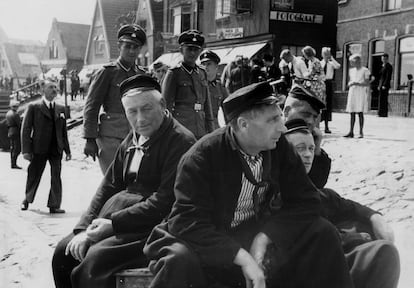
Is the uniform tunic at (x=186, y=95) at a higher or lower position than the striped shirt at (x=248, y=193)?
higher

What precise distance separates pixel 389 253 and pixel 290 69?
9.60 meters

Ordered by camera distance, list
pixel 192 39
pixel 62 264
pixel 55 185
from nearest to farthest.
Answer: pixel 62 264, pixel 192 39, pixel 55 185

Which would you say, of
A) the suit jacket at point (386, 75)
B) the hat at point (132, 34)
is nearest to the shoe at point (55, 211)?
the hat at point (132, 34)

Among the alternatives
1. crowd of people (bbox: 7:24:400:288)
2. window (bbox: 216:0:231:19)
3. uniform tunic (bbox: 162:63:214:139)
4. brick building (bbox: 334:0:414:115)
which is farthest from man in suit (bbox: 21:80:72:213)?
window (bbox: 216:0:231:19)

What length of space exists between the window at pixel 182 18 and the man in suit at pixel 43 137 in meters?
22.0

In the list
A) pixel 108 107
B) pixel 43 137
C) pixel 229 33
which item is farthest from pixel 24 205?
pixel 229 33

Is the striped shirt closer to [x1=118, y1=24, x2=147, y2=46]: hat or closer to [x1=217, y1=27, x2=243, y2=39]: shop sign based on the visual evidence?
[x1=118, y1=24, x2=147, y2=46]: hat

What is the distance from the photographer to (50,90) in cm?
757

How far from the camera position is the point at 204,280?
2.34 m

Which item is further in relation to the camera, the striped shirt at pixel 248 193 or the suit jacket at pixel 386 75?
the suit jacket at pixel 386 75

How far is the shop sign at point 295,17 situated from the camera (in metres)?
22.2

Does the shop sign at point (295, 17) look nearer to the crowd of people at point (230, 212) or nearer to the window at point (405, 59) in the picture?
the window at point (405, 59)

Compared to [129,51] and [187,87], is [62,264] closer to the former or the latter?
[129,51]

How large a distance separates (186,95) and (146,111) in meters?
2.99
